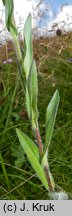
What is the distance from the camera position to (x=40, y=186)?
5.59 ft

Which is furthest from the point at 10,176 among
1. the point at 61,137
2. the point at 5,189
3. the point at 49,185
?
the point at 49,185

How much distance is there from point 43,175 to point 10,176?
0.85 m

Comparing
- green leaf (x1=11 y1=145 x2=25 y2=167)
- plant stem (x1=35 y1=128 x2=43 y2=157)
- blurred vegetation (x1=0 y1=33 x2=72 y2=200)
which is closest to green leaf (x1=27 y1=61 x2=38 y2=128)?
plant stem (x1=35 y1=128 x2=43 y2=157)

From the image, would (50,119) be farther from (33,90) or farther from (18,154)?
(18,154)


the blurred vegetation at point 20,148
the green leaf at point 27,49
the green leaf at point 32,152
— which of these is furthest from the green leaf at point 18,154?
the green leaf at point 27,49

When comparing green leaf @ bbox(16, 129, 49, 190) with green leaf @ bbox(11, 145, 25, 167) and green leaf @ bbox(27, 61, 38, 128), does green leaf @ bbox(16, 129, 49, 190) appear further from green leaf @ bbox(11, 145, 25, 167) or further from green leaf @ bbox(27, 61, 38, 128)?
green leaf @ bbox(11, 145, 25, 167)

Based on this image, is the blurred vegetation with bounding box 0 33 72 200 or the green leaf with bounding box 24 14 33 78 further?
the blurred vegetation with bounding box 0 33 72 200

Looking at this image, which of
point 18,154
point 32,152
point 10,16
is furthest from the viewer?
point 18,154

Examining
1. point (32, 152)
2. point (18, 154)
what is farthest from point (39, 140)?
point (18, 154)

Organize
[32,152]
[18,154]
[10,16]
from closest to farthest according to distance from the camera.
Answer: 1. [10,16]
2. [32,152]
3. [18,154]

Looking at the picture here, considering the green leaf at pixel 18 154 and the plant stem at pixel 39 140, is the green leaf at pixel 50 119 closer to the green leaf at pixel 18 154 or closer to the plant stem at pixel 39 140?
the plant stem at pixel 39 140

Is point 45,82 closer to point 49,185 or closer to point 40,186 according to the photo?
point 40,186

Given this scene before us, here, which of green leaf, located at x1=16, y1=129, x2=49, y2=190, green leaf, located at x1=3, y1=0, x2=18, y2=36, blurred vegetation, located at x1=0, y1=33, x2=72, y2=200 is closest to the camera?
green leaf, located at x1=3, y1=0, x2=18, y2=36

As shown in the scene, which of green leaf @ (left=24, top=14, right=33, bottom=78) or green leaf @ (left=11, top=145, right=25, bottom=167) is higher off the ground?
green leaf @ (left=24, top=14, right=33, bottom=78)
